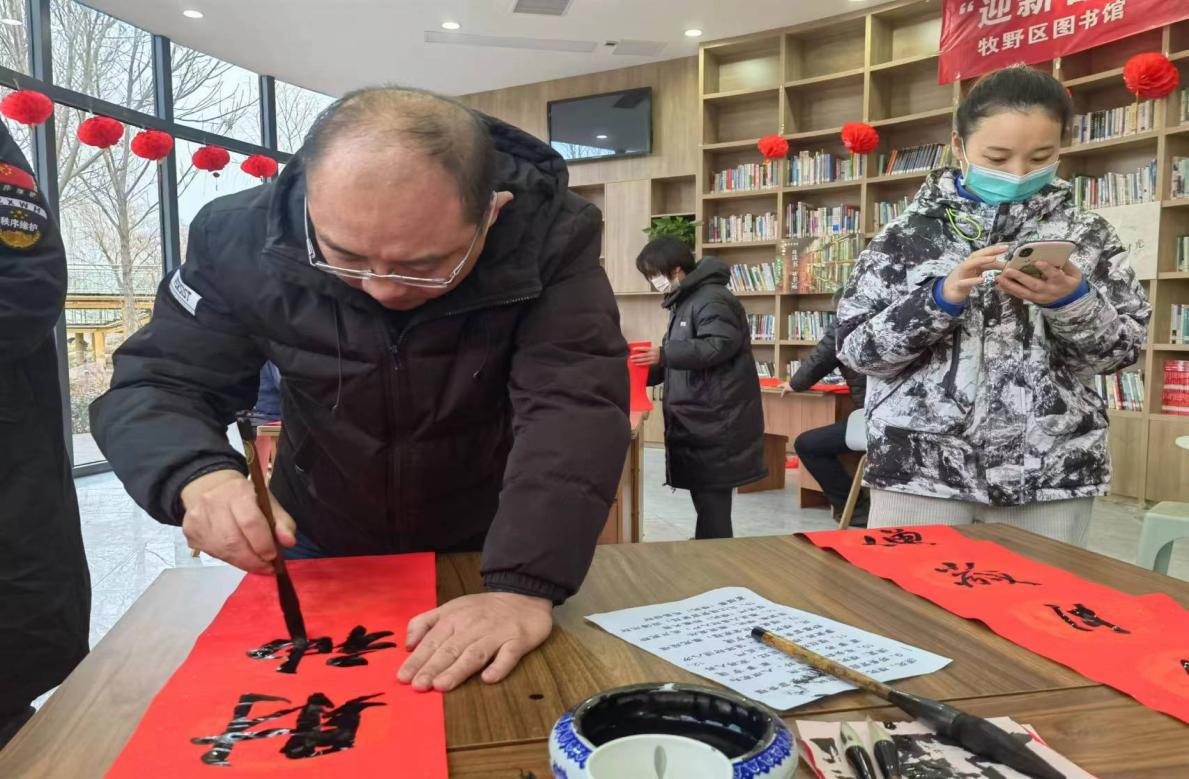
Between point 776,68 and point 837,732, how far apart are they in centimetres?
671

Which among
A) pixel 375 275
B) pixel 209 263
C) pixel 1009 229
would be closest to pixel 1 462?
pixel 209 263

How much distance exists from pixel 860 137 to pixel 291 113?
16.5 ft

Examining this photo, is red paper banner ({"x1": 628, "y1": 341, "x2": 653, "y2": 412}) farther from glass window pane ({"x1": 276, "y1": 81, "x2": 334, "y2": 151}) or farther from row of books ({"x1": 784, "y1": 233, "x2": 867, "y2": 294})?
glass window pane ({"x1": 276, "y1": 81, "x2": 334, "y2": 151})

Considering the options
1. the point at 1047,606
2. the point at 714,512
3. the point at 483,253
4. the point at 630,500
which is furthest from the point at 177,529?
the point at 1047,606

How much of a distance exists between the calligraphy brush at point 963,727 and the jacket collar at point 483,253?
54cm

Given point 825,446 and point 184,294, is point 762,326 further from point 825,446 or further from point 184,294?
point 184,294

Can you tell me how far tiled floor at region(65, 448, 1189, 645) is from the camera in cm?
Result: 320

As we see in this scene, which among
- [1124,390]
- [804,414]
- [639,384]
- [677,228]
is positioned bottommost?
[804,414]

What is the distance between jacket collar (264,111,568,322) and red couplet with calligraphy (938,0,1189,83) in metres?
4.50

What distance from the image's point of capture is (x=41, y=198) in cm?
123

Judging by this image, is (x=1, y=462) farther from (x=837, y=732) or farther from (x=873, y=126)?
(x=873, y=126)

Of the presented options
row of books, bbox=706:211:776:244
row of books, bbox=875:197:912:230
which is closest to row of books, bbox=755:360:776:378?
row of books, bbox=706:211:776:244

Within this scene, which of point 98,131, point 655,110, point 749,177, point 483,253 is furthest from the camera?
point 655,110

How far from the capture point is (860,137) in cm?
557
